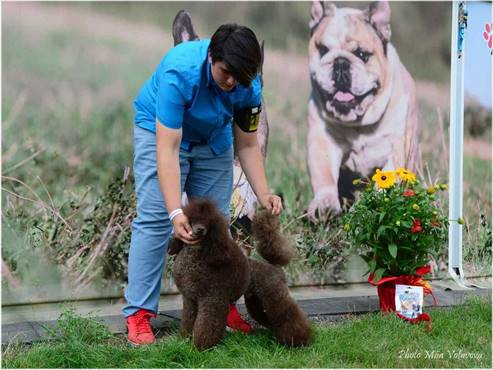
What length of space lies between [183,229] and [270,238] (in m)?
0.47

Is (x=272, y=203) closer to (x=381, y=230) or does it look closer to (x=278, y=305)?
(x=278, y=305)

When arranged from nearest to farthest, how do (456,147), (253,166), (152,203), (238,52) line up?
(238,52), (152,203), (253,166), (456,147)

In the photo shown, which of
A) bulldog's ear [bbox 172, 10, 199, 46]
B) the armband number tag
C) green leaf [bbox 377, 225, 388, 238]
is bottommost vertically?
green leaf [bbox 377, 225, 388, 238]

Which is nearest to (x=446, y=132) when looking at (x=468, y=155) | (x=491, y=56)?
(x=468, y=155)

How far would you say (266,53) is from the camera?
360cm

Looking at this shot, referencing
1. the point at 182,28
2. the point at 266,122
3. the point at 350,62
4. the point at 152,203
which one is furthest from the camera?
the point at 350,62

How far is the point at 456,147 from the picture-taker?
161 inches

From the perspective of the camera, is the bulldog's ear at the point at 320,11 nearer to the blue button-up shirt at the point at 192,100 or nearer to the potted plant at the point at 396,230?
the potted plant at the point at 396,230

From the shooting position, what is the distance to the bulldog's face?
371cm

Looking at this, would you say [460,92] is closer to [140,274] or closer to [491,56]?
[491,56]

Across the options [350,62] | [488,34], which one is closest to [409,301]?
[350,62]

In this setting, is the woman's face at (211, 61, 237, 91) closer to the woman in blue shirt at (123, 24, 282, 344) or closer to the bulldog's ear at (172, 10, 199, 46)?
the woman in blue shirt at (123, 24, 282, 344)

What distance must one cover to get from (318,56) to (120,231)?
1.72 m

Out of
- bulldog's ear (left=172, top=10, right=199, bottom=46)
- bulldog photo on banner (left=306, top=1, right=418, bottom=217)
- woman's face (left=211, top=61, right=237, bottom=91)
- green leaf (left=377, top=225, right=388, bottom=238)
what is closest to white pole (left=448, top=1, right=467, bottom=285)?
bulldog photo on banner (left=306, top=1, right=418, bottom=217)
